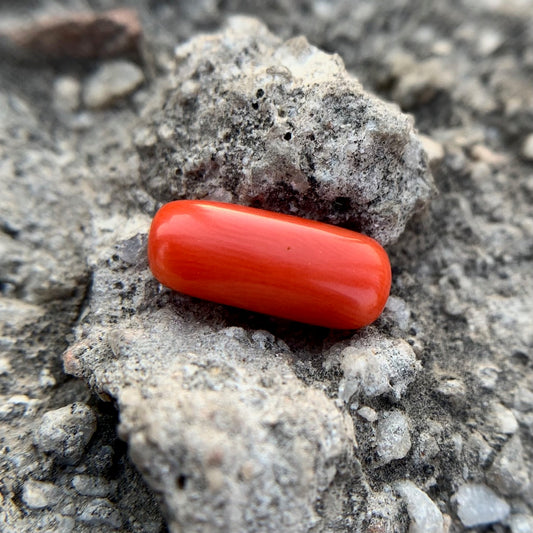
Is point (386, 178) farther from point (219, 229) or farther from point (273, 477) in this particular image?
point (273, 477)

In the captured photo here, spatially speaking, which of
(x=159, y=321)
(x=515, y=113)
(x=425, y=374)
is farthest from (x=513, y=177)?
(x=159, y=321)

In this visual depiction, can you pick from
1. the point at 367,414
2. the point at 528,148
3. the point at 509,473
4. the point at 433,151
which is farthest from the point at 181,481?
the point at 528,148

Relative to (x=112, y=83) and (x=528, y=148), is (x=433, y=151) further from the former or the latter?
(x=112, y=83)

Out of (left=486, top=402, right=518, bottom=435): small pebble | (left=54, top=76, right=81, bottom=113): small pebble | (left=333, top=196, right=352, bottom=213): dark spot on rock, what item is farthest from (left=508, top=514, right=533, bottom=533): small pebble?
(left=54, top=76, right=81, bottom=113): small pebble

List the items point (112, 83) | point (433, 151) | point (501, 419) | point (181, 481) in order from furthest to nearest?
point (112, 83)
point (433, 151)
point (501, 419)
point (181, 481)

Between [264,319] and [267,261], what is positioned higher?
[267,261]

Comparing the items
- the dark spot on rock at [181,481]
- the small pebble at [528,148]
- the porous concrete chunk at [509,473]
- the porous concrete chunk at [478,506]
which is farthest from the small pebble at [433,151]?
the dark spot on rock at [181,481]

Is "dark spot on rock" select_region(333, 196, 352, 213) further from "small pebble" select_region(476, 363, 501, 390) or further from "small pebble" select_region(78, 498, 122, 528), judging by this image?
"small pebble" select_region(78, 498, 122, 528)
